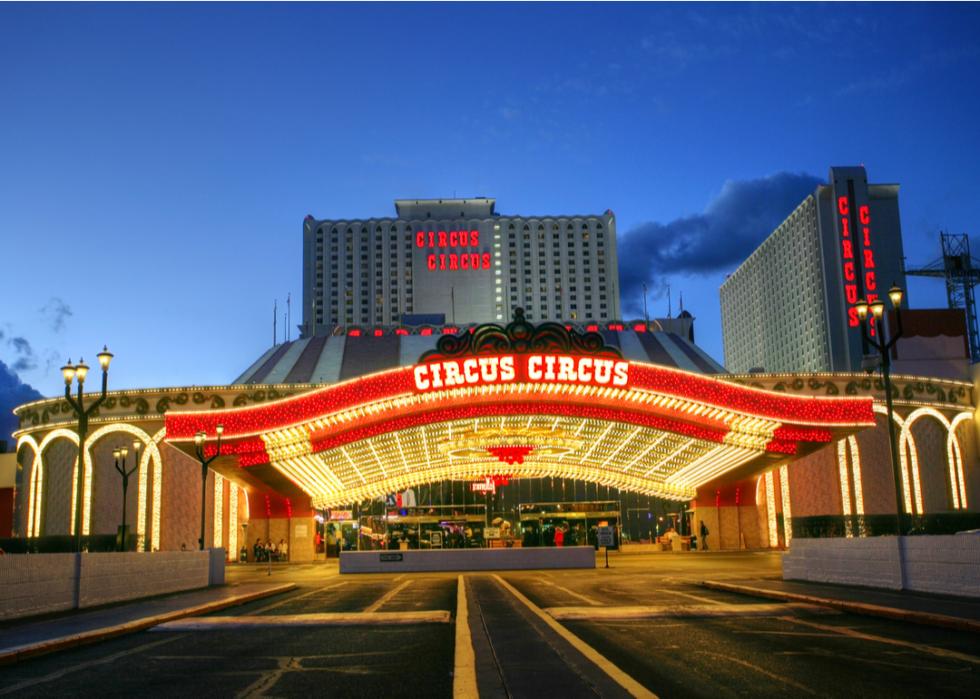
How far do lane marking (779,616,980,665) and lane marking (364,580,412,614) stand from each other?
27.6ft

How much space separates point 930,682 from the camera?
963 cm

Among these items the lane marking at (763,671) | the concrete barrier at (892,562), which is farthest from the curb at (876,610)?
the lane marking at (763,671)

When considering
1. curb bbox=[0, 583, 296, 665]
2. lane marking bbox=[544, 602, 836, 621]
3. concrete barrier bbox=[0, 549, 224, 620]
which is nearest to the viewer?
curb bbox=[0, 583, 296, 665]

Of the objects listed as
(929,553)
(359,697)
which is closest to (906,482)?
(929,553)

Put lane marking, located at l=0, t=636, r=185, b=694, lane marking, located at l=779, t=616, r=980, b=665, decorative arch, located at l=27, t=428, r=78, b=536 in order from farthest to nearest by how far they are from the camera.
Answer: decorative arch, located at l=27, t=428, r=78, b=536 → lane marking, located at l=779, t=616, r=980, b=665 → lane marking, located at l=0, t=636, r=185, b=694

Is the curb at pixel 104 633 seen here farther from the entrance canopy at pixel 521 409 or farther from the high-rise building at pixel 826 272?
the high-rise building at pixel 826 272

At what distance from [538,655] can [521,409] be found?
29.5 m

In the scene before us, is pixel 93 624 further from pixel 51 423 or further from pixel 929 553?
pixel 51 423

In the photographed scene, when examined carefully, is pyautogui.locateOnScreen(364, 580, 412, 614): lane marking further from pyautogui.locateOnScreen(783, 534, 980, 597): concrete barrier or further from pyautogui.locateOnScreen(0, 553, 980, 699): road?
pyautogui.locateOnScreen(783, 534, 980, 597): concrete barrier

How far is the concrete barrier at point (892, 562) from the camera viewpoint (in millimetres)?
19375

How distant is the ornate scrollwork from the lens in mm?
37750

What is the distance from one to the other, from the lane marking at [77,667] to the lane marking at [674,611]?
269 inches

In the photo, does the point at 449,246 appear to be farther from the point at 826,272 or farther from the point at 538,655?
the point at 538,655

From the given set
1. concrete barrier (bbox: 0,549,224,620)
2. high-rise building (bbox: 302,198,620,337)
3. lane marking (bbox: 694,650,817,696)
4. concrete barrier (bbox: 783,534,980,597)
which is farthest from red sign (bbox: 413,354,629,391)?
high-rise building (bbox: 302,198,620,337)
